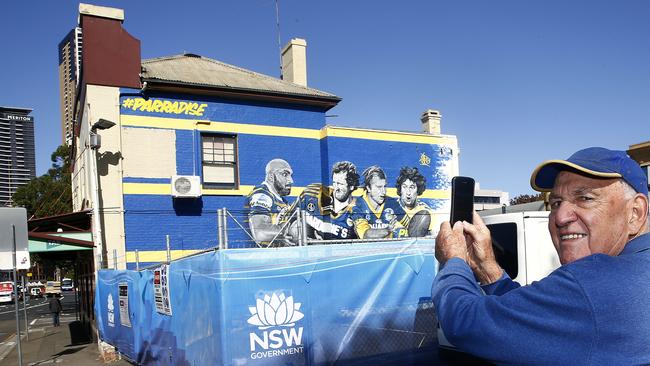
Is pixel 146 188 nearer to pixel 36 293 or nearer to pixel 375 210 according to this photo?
pixel 375 210

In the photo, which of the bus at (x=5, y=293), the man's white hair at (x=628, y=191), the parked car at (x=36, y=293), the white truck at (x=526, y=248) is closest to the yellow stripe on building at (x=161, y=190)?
the white truck at (x=526, y=248)

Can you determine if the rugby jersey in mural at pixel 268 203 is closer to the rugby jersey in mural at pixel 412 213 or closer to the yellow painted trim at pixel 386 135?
the yellow painted trim at pixel 386 135

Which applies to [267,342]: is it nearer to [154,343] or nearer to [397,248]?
[397,248]

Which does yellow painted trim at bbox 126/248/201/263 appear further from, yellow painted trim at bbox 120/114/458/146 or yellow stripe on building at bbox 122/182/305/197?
yellow painted trim at bbox 120/114/458/146

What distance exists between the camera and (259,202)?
16875 mm

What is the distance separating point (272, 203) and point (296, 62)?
6296 millimetres

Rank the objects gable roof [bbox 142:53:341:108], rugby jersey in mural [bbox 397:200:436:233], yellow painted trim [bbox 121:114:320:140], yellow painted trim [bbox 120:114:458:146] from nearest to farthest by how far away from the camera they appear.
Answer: yellow painted trim [bbox 121:114:320:140] → yellow painted trim [bbox 120:114:458:146] → gable roof [bbox 142:53:341:108] → rugby jersey in mural [bbox 397:200:436:233]

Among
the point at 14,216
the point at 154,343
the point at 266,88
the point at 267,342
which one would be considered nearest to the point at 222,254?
the point at 267,342

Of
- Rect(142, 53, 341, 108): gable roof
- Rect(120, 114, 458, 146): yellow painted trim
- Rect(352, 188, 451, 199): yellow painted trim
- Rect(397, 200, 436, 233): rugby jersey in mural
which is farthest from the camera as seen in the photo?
Rect(397, 200, 436, 233): rugby jersey in mural

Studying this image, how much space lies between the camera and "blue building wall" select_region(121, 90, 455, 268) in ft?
50.7

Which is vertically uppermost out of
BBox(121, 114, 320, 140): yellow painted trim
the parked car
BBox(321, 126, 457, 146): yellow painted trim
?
BBox(121, 114, 320, 140): yellow painted trim

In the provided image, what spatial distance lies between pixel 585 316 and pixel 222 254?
5956 mm

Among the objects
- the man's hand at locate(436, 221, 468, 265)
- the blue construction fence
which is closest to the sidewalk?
the blue construction fence

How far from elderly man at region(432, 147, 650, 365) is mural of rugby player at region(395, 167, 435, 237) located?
56.8 ft
